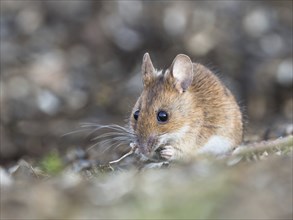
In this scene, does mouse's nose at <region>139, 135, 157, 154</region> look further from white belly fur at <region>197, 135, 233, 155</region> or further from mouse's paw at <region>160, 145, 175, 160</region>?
white belly fur at <region>197, 135, 233, 155</region>

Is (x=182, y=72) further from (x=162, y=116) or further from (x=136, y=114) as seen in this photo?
(x=136, y=114)

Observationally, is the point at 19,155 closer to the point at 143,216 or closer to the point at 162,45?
the point at 162,45

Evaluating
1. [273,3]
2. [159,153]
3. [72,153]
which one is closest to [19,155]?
[72,153]

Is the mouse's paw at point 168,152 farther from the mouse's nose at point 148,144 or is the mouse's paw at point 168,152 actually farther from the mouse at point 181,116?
the mouse's nose at point 148,144

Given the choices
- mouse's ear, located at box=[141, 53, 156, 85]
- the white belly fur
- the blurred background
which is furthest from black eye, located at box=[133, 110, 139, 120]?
the blurred background

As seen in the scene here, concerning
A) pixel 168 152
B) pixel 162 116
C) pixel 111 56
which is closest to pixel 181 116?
pixel 162 116

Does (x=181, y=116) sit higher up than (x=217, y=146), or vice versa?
(x=181, y=116)

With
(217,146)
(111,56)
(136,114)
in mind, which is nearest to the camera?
(136,114)
